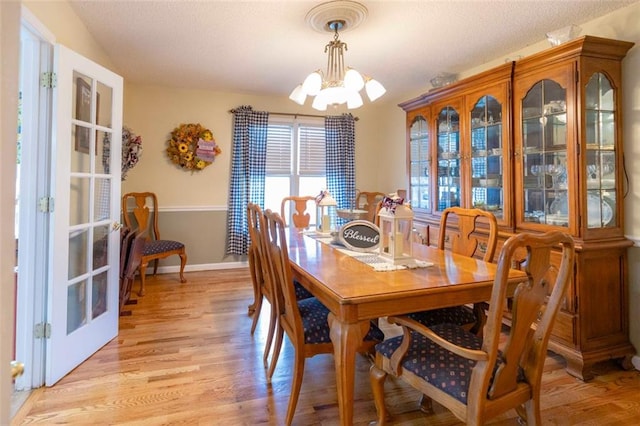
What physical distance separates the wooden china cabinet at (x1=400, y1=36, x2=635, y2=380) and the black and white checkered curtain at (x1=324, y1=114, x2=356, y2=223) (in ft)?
7.83

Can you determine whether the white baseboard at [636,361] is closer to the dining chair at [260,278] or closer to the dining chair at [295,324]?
the dining chair at [295,324]

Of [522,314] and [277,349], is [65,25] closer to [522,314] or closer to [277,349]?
[277,349]

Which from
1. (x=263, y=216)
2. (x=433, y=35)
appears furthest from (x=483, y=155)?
(x=263, y=216)

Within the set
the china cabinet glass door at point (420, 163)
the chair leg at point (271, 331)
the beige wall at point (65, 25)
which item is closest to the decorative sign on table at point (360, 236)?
the chair leg at point (271, 331)

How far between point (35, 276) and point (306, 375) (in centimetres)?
169

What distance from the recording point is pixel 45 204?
2057 mm

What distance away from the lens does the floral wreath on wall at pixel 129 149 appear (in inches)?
162

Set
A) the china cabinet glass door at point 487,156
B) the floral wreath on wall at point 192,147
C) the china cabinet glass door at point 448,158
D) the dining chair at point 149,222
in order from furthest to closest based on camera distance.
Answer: the floral wreath on wall at point 192,147
the dining chair at point 149,222
the china cabinet glass door at point 448,158
the china cabinet glass door at point 487,156

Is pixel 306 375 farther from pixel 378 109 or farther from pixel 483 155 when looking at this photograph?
pixel 378 109

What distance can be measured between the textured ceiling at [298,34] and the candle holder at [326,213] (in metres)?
1.28

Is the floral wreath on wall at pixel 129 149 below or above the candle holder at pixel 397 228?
above

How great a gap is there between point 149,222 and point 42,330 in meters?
2.53

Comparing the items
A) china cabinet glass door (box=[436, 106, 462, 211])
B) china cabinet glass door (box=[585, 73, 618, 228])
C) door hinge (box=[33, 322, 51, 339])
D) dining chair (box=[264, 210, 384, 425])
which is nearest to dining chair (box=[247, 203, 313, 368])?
dining chair (box=[264, 210, 384, 425])

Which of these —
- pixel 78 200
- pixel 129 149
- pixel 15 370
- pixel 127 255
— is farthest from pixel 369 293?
pixel 129 149
